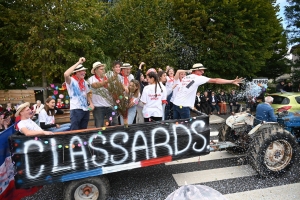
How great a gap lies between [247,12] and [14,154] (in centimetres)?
1683

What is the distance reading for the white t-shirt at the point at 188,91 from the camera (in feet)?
16.3

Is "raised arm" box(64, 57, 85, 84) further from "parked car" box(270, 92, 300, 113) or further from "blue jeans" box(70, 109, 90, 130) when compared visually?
"parked car" box(270, 92, 300, 113)

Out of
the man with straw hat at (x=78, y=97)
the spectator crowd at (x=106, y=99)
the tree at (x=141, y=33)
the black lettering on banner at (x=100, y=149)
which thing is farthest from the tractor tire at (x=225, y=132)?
the tree at (x=141, y=33)

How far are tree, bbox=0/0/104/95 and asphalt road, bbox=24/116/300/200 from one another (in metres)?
9.28

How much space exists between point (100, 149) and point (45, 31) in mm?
11087

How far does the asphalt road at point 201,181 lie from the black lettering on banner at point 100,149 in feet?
2.27

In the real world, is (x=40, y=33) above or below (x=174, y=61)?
above

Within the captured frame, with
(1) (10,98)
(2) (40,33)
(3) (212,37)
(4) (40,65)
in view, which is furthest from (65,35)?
(3) (212,37)

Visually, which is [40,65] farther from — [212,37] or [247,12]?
[247,12]

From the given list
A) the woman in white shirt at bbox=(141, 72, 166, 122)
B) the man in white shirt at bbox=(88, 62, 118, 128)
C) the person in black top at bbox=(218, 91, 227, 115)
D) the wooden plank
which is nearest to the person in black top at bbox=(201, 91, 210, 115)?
the person in black top at bbox=(218, 91, 227, 115)

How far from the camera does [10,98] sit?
1421cm

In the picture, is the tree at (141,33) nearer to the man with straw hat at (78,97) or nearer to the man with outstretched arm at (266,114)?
the man with outstretched arm at (266,114)

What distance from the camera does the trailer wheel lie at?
145 inches

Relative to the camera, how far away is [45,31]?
1277cm
